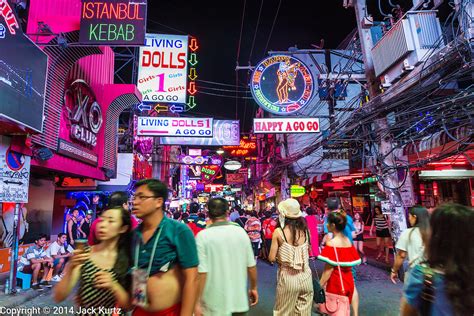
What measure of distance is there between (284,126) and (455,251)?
10078 mm

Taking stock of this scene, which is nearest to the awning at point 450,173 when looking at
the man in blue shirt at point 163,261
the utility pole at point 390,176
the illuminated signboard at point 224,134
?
the utility pole at point 390,176

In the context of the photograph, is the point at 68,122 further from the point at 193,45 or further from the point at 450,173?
the point at 450,173

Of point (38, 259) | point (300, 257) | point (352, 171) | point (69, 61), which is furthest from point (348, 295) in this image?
point (352, 171)

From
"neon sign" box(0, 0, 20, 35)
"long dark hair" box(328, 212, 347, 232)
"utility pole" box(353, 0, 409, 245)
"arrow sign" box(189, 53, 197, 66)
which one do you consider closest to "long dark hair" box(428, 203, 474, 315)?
"long dark hair" box(328, 212, 347, 232)

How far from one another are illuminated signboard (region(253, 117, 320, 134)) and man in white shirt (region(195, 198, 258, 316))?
326 inches

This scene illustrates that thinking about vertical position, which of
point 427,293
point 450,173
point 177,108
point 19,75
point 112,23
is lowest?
point 427,293

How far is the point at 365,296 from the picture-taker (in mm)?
7051

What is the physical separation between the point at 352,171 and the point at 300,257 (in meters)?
12.9

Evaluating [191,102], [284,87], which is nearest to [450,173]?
[284,87]

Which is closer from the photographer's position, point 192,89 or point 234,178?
point 192,89

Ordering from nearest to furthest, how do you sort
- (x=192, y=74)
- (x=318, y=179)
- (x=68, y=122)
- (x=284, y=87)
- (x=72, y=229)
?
(x=72, y=229), (x=68, y=122), (x=284, y=87), (x=192, y=74), (x=318, y=179)

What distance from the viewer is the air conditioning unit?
8935mm

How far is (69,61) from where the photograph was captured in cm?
1016

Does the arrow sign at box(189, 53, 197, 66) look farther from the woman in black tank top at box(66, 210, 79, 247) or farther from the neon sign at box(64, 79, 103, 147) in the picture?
the woman in black tank top at box(66, 210, 79, 247)
